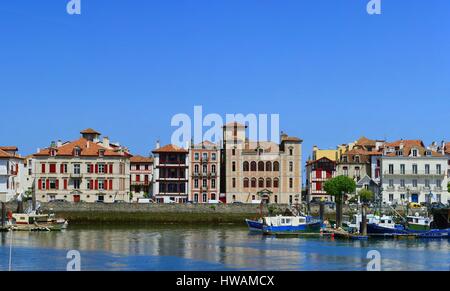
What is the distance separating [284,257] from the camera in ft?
150

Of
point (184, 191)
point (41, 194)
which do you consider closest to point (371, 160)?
point (184, 191)

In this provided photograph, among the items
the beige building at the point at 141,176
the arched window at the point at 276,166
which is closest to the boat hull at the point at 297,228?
the arched window at the point at 276,166

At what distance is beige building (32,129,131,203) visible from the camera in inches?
3789

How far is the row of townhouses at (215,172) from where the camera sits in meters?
96.7

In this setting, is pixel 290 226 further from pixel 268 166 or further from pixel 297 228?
pixel 268 166

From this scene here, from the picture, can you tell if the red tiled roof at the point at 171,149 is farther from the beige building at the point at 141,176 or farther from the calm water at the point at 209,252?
the calm water at the point at 209,252

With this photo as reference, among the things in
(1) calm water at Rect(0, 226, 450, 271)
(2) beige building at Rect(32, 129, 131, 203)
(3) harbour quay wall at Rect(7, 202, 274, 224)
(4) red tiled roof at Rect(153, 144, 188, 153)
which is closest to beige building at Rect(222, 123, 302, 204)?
(4) red tiled roof at Rect(153, 144, 188, 153)

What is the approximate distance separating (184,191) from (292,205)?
49.0ft

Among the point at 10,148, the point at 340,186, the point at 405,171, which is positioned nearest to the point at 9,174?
the point at 10,148

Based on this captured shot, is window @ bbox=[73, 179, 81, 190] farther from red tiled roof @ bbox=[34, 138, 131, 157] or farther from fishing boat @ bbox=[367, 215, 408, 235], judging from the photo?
fishing boat @ bbox=[367, 215, 408, 235]

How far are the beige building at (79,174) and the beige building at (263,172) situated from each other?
13.4 m

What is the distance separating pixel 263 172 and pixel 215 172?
5982mm

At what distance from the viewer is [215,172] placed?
9956 centimetres
